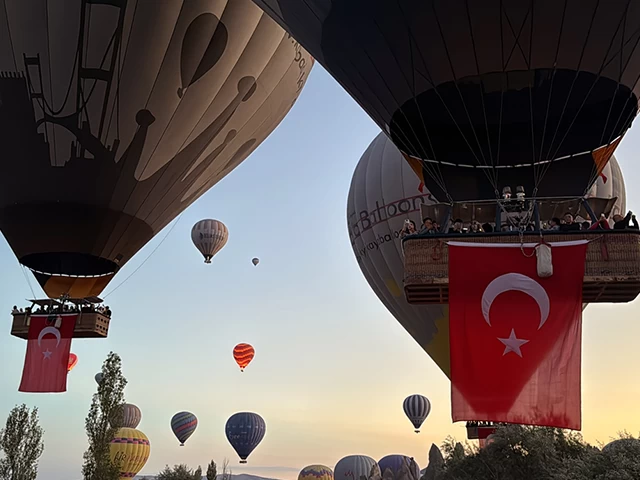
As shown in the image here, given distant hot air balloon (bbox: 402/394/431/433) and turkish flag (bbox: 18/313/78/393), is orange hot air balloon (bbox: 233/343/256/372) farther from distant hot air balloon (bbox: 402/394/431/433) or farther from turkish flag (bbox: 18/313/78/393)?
turkish flag (bbox: 18/313/78/393)

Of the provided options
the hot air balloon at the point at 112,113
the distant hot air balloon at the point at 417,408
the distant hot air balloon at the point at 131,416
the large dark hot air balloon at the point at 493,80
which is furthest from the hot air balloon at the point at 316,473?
the large dark hot air balloon at the point at 493,80

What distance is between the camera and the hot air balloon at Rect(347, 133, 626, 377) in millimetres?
16531

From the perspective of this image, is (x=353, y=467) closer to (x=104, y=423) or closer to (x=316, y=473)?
(x=316, y=473)

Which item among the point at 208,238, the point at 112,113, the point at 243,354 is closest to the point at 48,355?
the point at 112,113

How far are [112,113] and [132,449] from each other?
28.3m

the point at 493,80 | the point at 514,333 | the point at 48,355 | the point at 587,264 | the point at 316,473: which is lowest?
the point at 316,473

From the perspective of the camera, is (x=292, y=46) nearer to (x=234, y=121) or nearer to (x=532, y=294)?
(x=234, y=121)

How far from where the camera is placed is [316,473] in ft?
150

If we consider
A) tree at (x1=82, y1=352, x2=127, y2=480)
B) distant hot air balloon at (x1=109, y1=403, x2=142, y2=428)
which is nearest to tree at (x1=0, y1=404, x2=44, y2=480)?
tree at (x1=82, y1=352, x2=127, y2=480)

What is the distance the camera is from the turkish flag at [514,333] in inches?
247

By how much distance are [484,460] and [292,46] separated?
1122 centimetres

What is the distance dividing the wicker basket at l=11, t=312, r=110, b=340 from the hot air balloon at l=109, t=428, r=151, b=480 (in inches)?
922

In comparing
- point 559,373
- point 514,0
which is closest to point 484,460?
point 559,373

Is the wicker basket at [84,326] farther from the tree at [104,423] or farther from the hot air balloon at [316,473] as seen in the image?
the hot air balloon at [316,473]
